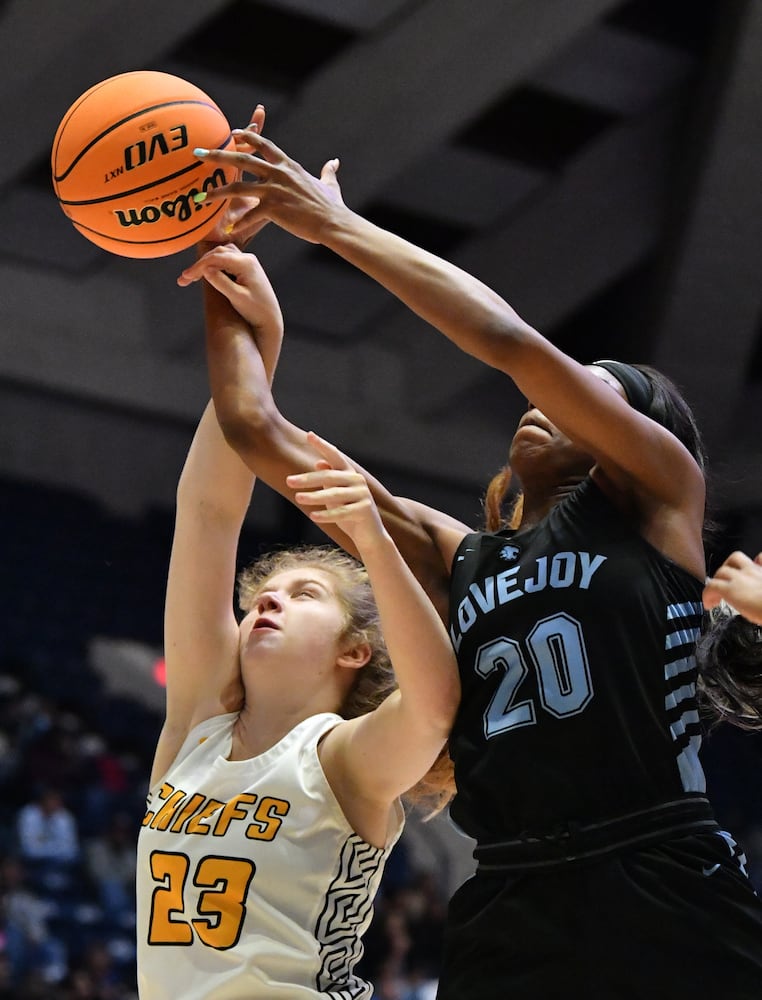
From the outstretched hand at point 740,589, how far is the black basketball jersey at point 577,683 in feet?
0.55

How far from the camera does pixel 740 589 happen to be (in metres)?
2.37

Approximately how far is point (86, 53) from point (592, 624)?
867 cm

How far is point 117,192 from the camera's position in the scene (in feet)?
10.1

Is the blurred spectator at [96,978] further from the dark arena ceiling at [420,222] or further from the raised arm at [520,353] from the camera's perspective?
the raised arm at [520,353]

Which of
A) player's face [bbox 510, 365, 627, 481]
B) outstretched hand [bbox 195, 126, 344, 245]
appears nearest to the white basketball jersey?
player's face [bbox 510, 365, 627, 481]

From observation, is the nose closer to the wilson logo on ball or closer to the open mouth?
the open mouth

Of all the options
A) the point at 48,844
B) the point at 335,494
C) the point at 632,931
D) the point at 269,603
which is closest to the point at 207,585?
the point at 269,603

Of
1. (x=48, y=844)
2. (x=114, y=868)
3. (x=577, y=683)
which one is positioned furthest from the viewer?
(x=114, y=868)

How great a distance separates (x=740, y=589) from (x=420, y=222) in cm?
1108

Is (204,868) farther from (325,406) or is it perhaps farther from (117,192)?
(325,406)

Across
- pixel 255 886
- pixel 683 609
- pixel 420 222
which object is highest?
pixel 683 609

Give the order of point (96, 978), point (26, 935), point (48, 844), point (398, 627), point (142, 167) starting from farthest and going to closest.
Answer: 1. point (48, 844)
2. point (26, 935)
3. point (96, 978)
4. point (142, 167)
5. point (398, 627)

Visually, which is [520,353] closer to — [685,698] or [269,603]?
[685,698]

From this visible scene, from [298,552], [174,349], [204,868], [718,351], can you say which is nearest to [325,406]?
[174,349]
